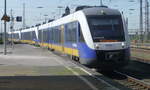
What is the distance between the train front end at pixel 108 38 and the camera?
1801 cm

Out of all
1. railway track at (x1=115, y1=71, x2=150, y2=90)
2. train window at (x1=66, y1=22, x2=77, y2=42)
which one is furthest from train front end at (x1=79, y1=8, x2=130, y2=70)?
train window at (x1=66, y1=22, x2=77, y2=42)

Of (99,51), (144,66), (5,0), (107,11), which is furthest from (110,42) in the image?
(5,0)

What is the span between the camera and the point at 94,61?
1805 centimetres

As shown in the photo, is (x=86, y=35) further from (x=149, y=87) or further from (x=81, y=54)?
(x=149, y=87)

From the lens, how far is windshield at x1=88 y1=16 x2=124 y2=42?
60.9ft

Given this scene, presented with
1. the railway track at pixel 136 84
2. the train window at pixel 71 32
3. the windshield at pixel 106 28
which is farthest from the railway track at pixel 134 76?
the train window at pixel 71 32

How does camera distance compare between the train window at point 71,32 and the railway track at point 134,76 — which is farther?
the train window at point 71,32

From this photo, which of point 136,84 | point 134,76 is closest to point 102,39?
point 134,76

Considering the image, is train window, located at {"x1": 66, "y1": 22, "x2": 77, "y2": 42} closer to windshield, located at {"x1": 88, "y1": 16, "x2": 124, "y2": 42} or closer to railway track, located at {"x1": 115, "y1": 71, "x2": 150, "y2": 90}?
windshield, located at {"x1": 88, "y1": 16, "x2": 124, "y2": 42}

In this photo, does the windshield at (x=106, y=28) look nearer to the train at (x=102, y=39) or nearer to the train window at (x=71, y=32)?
the train at (x=102, y=39)

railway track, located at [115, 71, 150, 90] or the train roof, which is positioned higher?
the train roof

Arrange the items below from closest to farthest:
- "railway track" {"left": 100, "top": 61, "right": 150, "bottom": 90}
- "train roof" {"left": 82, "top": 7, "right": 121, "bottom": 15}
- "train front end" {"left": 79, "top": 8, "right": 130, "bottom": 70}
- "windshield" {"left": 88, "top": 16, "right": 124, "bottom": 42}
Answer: "railway track" {"left": 100, "top": 61, "right": 150, "bottom": 90} < "train front end" {"left": 79, "top": 8, "right": 130, "bottom": 70} < "windshield" {"left": 88, "top": 16, "right": 124, "bottom": 42} < "train roof" {"left": 82, "top": 7, "right": 121, "bottom": 15}

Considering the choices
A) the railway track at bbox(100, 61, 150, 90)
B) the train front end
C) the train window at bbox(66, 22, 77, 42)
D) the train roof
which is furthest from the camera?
the train window at bbox(66, 22, 77, 42)

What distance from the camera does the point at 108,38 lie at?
18484 mm
